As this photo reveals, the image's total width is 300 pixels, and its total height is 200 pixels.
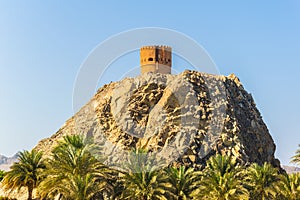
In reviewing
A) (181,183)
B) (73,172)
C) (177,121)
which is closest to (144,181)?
(181,183)

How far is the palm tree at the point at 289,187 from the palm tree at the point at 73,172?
59.8 feet

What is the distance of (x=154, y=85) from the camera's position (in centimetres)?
7106

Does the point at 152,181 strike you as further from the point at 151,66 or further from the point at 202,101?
the point at 151,66

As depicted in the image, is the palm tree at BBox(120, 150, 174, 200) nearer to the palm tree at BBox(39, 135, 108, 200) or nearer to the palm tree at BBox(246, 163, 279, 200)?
the palm tree at BBox(39, 135, 108, 200)


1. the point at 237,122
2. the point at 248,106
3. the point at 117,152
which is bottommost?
the point at 117,152

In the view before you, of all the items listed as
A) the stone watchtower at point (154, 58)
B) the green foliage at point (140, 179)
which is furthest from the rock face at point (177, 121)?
the green foliage at point (140, 179)

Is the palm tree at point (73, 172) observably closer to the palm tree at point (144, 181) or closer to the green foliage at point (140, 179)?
the green foliage at point (140, 179)

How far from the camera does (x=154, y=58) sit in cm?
7569

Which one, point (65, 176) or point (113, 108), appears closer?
point (65, 176)

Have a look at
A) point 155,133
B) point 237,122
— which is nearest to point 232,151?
point 237,122

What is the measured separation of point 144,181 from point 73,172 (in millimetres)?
6912

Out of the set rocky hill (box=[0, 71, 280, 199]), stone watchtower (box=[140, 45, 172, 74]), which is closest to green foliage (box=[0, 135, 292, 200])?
rocky hill (box=[0, 71, 280, 199])

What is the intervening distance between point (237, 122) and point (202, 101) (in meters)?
6.24

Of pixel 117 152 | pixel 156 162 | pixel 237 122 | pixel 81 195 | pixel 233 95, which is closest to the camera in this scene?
pixel 81 195
